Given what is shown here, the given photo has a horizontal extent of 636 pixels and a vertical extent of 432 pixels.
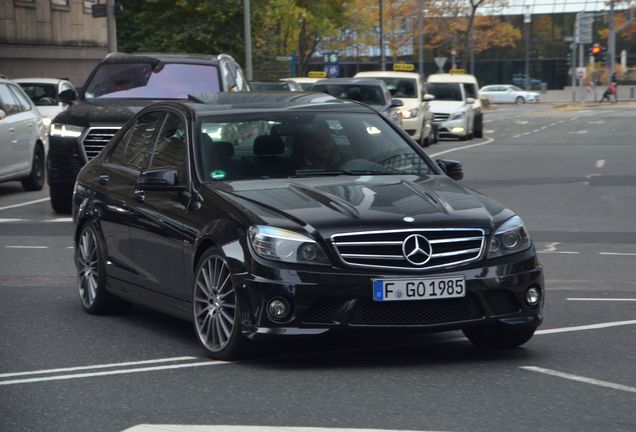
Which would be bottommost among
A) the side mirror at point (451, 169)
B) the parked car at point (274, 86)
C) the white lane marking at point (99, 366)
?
the parked car at point (274, 86)

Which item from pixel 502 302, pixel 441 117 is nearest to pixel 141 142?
pixel 502 302

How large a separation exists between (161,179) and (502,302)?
220 centimetres

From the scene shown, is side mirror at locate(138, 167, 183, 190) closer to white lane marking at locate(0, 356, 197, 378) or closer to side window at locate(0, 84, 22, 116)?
white lane marking at locate(0, 356, 197, 378)

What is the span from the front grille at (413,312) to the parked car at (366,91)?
75.3 ft

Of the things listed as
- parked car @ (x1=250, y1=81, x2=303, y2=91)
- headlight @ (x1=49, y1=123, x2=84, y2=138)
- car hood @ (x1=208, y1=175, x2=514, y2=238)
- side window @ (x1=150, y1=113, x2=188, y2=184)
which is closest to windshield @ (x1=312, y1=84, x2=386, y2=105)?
parked car @ (x1=250, y1=81, x2=303, y2=91)

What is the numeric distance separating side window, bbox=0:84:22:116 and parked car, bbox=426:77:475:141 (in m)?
19.1

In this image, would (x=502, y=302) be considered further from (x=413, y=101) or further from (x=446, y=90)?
(x=446, y=90)

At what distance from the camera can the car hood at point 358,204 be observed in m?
7.85

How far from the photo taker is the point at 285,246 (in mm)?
7773

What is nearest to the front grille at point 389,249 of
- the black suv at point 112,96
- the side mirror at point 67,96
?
the black suv at point 112,96

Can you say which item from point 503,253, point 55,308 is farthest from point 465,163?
point 503,253

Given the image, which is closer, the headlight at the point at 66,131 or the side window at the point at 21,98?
the headlight at the point at 66,131

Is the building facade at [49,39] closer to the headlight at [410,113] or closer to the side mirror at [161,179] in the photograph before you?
the headlight at [410,113]

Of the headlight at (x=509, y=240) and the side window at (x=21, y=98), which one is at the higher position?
the headlight at (x=509, y=240)
